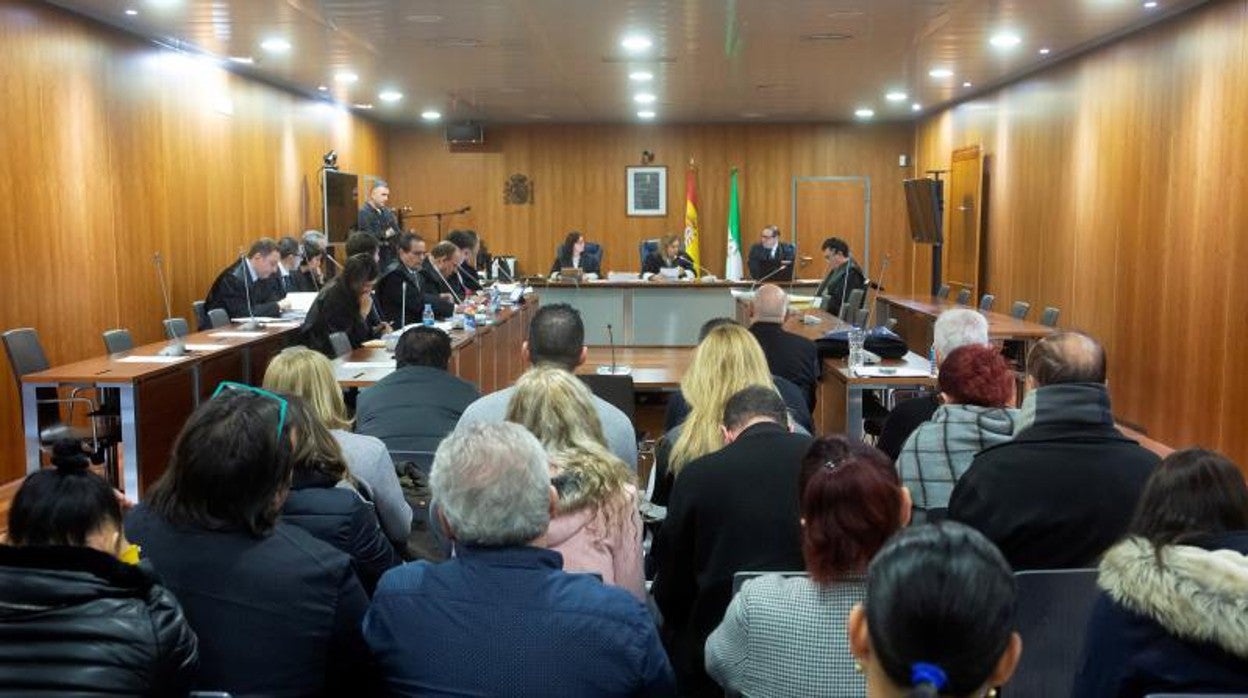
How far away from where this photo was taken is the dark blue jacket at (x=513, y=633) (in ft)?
6.15

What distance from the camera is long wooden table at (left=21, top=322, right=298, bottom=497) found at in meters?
6.15

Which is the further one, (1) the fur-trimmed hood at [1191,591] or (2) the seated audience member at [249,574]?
(2) the seated audience member at [249,574]

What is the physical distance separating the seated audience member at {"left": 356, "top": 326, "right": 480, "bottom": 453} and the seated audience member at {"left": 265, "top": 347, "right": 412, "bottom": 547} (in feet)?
1.52

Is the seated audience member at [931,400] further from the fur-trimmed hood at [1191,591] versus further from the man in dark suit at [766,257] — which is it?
the man in dark suit at [766,257]

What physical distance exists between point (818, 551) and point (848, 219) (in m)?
16.0

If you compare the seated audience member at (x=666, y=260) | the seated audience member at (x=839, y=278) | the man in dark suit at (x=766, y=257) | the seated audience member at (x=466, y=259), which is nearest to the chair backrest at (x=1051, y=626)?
the seated audience member at (x=839, y=278)

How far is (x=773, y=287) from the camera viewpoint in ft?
20.5

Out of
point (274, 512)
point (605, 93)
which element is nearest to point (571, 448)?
point (274, 512)

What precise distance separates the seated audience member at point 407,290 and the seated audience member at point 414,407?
185 inches

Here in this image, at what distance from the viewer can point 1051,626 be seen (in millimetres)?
2582

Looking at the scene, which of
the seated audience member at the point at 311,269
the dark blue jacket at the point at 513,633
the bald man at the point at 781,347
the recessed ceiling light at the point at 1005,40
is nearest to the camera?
the dark blue jacket at the point at 513,633

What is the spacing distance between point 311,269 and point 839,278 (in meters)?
4.90

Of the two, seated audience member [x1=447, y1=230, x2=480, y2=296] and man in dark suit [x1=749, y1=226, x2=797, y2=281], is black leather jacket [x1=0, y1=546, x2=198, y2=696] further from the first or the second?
man in dark suit [x1=749, y1=226, x2=797, y2=281]

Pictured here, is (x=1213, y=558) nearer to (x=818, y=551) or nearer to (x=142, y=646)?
(x=818, y=551)
